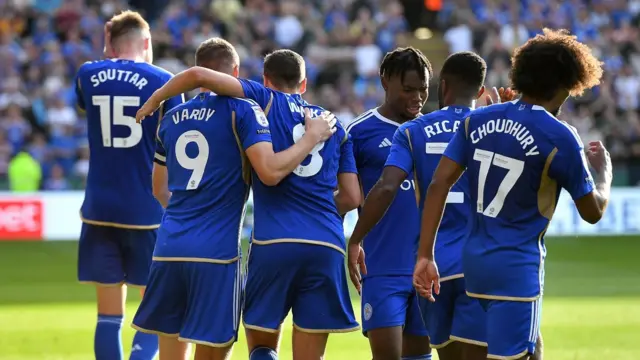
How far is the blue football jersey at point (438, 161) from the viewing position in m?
6.05

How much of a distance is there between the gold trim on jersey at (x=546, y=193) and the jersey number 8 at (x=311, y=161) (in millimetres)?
1254

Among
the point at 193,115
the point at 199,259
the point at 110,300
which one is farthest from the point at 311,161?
the point at 110,300

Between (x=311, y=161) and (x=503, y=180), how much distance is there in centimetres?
113

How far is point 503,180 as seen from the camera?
17.2 ft

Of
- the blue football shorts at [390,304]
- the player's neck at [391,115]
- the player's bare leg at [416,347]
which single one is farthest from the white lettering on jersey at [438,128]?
the player's bare leg at [416,347]

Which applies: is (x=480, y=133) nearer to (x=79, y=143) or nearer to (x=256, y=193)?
(x=256, y=193)

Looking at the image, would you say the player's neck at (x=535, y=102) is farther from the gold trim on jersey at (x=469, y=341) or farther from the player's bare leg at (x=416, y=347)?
the player's bare leg at (x=416, y=347)

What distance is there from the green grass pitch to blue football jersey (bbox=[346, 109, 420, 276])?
306 centimetres

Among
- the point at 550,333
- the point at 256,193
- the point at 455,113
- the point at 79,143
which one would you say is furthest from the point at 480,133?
the point at 79,143

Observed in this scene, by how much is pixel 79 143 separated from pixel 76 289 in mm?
7598

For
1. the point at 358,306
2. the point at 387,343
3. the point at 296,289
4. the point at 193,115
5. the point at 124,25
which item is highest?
the point at 124,25

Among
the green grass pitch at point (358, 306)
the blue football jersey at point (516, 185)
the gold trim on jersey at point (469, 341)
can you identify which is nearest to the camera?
the blue football jersey at point (516, 185)

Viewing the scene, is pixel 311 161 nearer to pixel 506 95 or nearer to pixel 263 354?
pixel 263 354

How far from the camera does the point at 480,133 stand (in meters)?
5.33
